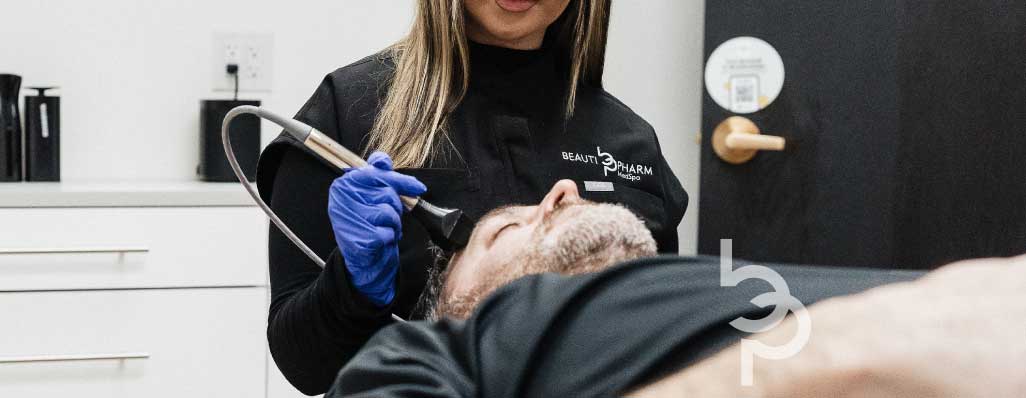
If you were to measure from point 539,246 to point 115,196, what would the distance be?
42.9 inches

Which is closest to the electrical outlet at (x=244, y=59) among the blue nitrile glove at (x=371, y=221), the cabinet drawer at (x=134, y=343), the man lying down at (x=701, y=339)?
the cabinet drawer at (x=134, y=343)

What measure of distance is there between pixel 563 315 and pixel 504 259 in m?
0.37

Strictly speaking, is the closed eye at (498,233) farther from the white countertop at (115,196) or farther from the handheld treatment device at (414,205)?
the white countertop at (115,196)

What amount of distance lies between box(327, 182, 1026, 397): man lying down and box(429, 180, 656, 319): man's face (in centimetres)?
26

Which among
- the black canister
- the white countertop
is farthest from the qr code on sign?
the black canister

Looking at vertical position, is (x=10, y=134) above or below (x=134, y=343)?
above

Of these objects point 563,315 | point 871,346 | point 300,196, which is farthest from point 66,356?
point 871,346

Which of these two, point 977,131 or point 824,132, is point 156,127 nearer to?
point 824,132

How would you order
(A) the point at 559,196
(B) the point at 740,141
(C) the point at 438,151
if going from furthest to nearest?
(B) the point at 740,141 → (C) the point at 438,151 → (A) the point at 559,196

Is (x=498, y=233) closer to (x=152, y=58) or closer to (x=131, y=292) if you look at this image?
(x=131, y=292)
